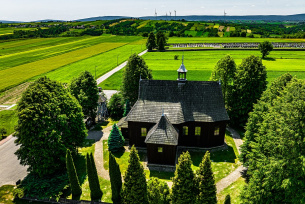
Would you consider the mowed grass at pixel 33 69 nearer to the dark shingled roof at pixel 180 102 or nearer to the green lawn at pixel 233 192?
the dark shingled roof at pixel 180 102

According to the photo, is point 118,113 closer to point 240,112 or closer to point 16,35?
point 240,112

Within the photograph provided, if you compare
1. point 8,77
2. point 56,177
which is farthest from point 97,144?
point 8,77

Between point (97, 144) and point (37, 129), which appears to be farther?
point (97, 144)

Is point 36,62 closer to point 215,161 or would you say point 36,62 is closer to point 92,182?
point 92,182

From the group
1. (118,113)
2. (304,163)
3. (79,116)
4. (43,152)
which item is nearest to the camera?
(304,163)

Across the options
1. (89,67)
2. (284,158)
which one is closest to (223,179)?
(284,158)

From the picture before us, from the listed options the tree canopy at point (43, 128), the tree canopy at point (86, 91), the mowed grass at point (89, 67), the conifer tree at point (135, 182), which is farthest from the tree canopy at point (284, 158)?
the mowed grass at point (89, 67)
